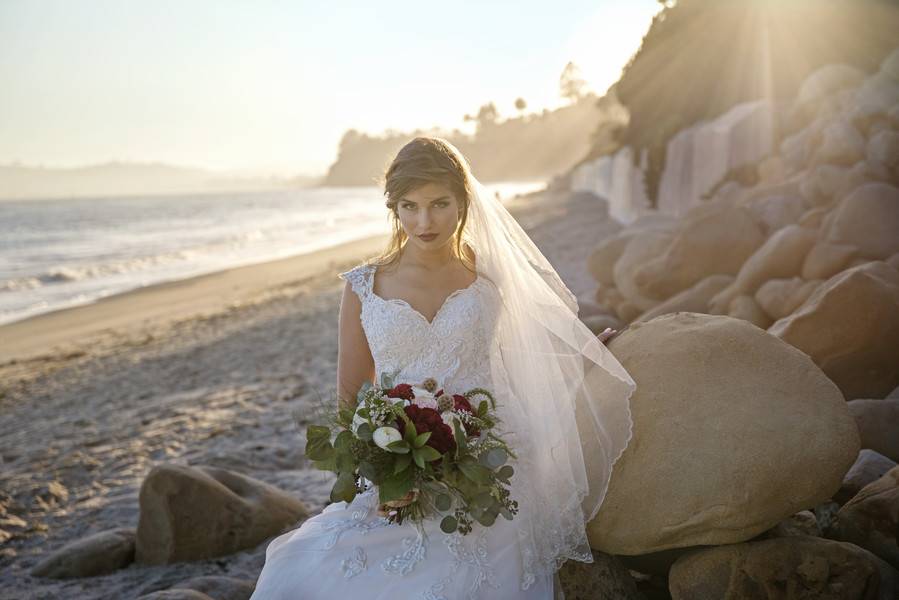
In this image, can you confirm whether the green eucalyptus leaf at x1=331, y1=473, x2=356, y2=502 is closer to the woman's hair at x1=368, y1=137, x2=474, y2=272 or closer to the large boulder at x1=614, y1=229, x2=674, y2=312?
the woman's hair at x1=368, y1=137, x2=474, y2=272

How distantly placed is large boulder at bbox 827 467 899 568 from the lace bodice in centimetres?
161

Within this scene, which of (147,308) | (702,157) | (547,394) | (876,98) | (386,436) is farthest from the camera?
(147,308)

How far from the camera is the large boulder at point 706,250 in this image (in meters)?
7.05

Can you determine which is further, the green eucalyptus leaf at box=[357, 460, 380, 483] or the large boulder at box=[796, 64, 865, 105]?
the large boulder at box=[796, 64, 865, 105]

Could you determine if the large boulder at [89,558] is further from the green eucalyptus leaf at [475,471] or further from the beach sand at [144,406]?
the green eucalyptus leaf at [475,471]

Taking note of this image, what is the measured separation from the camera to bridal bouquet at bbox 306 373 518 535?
7.88ft

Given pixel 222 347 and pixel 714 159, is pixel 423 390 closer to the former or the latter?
pixel 222 347

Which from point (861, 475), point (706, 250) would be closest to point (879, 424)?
point (861, 475)

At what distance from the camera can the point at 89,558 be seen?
14.1 feet

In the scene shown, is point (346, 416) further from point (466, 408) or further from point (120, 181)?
point (120, 181)

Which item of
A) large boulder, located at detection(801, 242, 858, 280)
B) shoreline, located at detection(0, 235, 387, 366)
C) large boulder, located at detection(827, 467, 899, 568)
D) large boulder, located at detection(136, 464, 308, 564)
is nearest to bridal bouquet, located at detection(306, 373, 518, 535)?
large boulder, located at detection(827, 467, 899, 568)

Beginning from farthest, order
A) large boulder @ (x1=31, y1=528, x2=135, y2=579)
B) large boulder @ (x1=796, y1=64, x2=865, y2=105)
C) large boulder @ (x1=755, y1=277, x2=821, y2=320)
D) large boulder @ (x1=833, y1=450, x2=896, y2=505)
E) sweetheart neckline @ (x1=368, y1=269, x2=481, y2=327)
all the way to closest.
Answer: large boulder @ (x1=796, y1=64, x2=865, y2=105) < large boulder @ (x1=755, y1=277, x2=821, y2=320) < large boulder @ (x1=31, y1=528, x2=135, y2=579) < large boulder @ (x1=833, y1=450, x2=896, y2=505) < sweetheart neckline @ (x1=368, y1=269, x2=481, y2=327)

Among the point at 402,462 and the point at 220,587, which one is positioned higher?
the point at 402,462

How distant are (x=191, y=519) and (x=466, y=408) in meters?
2.58
